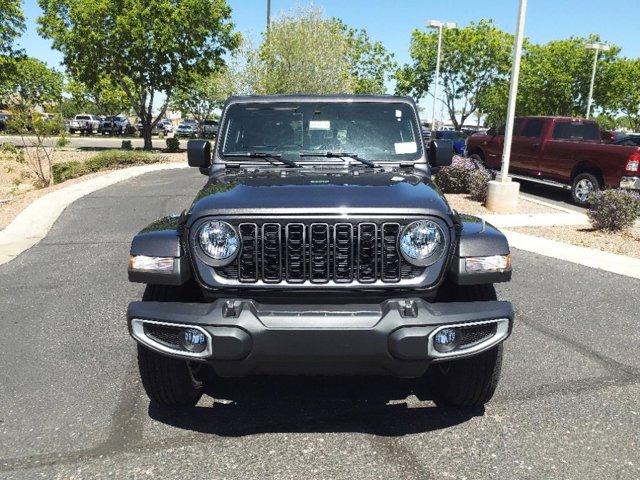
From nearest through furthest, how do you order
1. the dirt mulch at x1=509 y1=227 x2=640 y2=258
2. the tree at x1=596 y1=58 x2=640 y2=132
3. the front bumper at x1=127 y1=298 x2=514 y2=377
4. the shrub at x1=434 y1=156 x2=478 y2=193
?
the front bumper at x1=127 y1=298 x2=514 y2=377 < the dirt mulch at x1=509 y1=227 x2=640 y2=258 < the shrub at x1=434 y1=156 x2=478 y2=193 < the tree at x1=596 y1=58 x2=640 y2=132

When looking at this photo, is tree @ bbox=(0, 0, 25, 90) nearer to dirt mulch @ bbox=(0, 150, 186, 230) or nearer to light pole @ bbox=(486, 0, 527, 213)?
dirt mulch @ bbox=(0, 150, 186, 230)

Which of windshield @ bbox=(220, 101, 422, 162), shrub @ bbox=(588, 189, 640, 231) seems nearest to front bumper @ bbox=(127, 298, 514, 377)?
windshield @ bbox=(220, 101, 422, 162)

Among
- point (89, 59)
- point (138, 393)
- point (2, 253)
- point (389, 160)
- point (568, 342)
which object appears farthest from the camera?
point (89, 59)

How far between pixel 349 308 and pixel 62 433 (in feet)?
5.89

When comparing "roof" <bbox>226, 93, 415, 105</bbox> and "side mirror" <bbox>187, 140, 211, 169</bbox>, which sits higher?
"roof" <bbox>226, 93, 415, 105</bbox>

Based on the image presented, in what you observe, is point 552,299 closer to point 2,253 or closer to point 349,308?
point 349,308

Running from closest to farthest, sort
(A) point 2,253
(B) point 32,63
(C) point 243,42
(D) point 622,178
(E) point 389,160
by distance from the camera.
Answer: (E) point 389,160 < (A) point 2,253 < (D) point 622,178 < (C) point 243,42 < (B) point 32,63

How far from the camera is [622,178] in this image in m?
11.5

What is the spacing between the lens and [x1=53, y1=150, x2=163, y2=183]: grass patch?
18.0m

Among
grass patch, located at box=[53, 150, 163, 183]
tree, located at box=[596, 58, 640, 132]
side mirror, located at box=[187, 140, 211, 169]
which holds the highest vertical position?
tree, located at box=[596, 58, 640, 132]

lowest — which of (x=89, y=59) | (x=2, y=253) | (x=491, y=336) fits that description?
(x=2, y=253)

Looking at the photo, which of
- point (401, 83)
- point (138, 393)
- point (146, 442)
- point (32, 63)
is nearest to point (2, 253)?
point (138, 393)

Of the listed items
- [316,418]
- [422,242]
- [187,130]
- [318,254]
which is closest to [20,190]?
[316,418]

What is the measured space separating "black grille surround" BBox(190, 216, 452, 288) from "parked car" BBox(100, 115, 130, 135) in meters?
55.5
